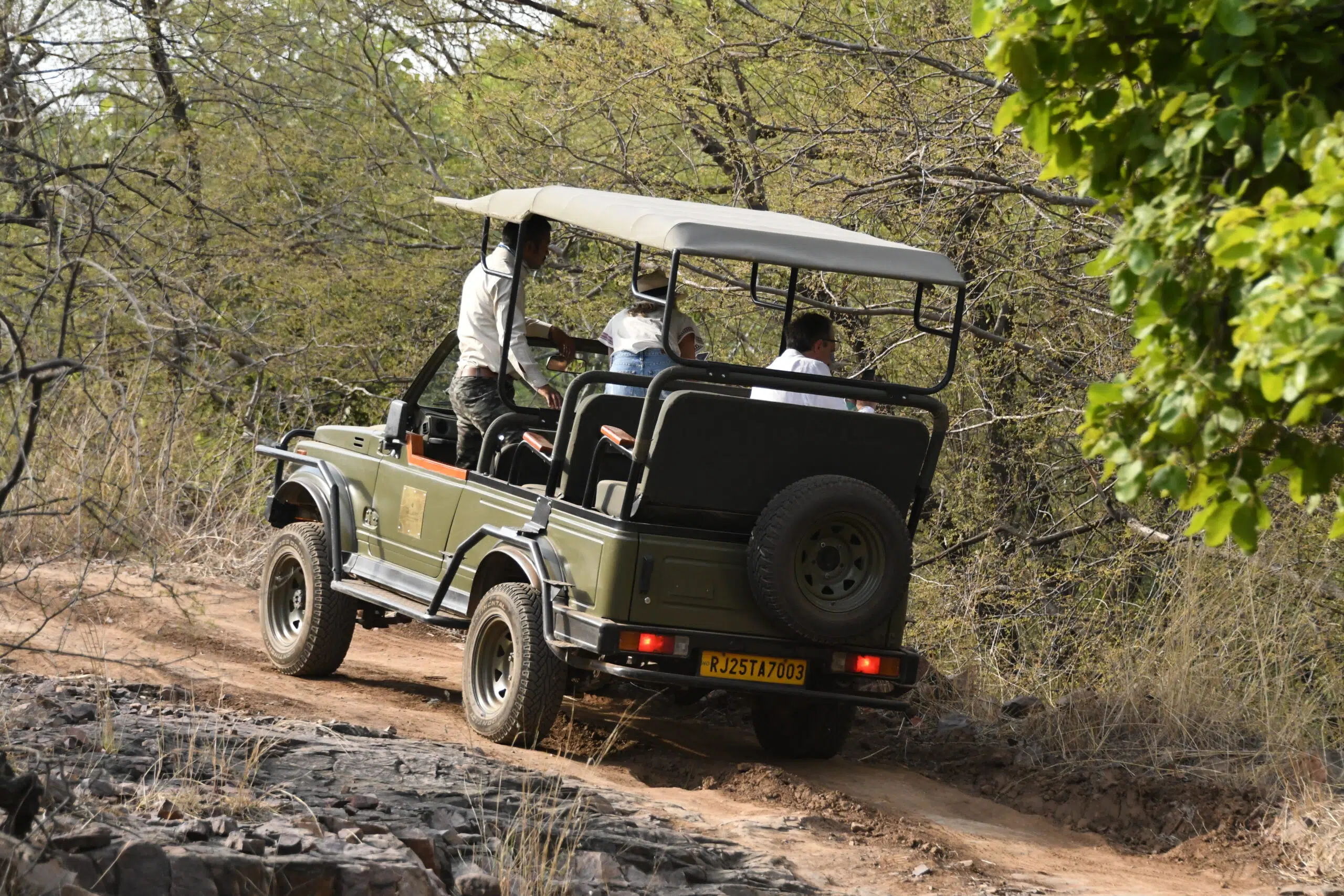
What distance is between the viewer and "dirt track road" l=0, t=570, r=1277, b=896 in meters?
5.85

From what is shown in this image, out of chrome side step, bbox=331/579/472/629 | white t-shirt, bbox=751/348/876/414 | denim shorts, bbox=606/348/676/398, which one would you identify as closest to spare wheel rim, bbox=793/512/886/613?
white t-shirt, bbox=751/348/876/414

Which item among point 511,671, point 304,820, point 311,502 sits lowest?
point 304,820

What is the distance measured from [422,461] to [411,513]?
0.26 m

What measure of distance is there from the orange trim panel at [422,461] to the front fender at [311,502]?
1.78 ft

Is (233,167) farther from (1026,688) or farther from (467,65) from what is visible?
(1026,688)

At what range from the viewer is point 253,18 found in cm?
1634

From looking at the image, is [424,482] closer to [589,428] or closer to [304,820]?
[589,428]

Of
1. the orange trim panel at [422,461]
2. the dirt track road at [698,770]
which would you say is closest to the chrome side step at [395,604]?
the dirt track road at [698,770]

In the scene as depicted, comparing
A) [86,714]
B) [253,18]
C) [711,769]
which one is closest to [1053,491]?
[711,769]

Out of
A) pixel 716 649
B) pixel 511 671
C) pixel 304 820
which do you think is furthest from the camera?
pixel 511 671

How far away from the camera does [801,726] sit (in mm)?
7496

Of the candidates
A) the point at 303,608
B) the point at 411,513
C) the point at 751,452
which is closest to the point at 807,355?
the point at 751,452

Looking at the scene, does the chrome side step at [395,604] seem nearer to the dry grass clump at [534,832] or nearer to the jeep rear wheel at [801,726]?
the jeep rear wheel at [801,726]

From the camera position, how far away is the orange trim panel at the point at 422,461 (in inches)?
299
